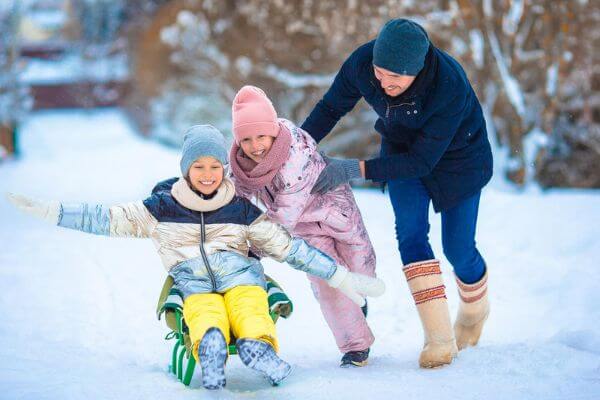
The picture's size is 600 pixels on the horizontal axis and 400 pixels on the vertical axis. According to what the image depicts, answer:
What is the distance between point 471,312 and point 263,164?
131cm

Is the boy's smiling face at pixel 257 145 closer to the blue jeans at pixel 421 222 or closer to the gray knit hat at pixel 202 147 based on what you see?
the gray knit hat at pixel 202 147

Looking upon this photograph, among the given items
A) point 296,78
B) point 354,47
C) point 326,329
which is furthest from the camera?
point 296,78

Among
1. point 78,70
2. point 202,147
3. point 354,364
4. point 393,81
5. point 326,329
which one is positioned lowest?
point 78,70

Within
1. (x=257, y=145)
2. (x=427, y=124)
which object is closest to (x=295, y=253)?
(x=257, y=145)

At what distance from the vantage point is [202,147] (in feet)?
10.8

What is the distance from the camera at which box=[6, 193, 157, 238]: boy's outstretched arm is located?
314cm

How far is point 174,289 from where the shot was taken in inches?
129

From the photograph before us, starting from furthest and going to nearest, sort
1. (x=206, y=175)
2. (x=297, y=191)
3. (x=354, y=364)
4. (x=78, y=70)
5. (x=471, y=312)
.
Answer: (x=78, y=70), (x=471, y=312), (x=354, y=364), (x=297, y=191), (x=206, y=175)

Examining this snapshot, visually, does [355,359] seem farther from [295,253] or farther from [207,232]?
[207,232]

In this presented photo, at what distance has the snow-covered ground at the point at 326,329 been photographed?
10.2ft

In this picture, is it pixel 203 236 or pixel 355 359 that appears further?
pixel 355 359

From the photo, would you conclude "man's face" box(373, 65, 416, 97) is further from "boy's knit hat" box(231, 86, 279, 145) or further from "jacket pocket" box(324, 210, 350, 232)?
"jacket pocket" box(324, 210, 350, 232)

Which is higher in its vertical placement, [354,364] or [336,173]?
[336,173]

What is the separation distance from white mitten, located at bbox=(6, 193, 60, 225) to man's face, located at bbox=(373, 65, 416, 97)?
1341 mm
